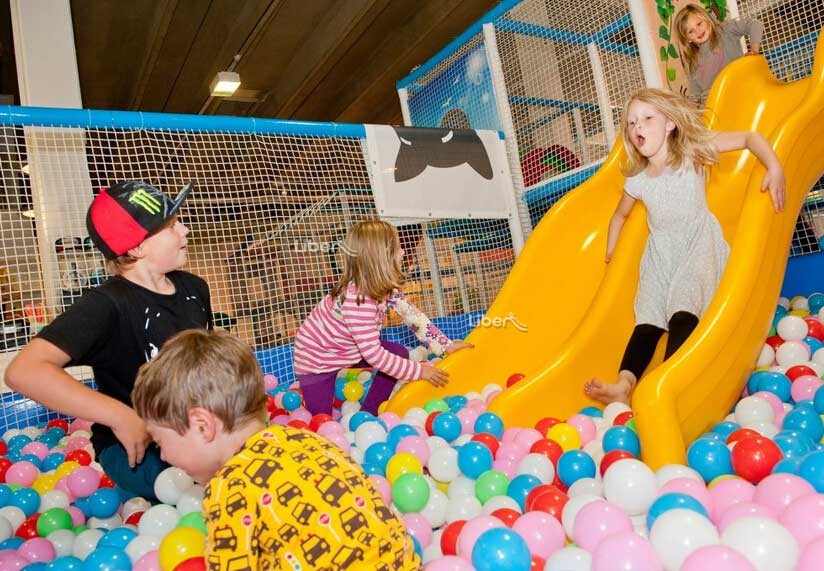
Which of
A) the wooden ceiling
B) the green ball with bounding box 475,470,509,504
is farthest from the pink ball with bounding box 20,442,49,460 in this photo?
the wooden ceiling

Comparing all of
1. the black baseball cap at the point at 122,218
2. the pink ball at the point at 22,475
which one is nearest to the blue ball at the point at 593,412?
the black baseball cap at the point at 122,218

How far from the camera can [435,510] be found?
146 cm

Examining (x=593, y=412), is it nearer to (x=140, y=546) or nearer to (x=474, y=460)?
(x=474, y=460)

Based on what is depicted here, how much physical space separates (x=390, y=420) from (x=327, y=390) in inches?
14.6

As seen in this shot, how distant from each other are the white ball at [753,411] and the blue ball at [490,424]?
568mm

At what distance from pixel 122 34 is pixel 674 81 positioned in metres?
5.72

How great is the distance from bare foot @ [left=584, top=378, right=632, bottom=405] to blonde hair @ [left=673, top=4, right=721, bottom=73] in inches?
66.9

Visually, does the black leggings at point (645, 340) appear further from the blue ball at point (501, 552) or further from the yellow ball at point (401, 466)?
the blue ball at point (501, 552)

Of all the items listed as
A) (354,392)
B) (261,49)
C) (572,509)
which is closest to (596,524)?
(572,509)

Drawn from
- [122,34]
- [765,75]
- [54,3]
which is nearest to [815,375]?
[765,75]

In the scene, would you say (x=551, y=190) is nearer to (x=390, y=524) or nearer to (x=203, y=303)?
(x=203, y=303)

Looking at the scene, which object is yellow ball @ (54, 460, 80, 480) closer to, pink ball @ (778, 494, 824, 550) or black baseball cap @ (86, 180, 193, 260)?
black baseball cap @ (86, 180, 193, 260)

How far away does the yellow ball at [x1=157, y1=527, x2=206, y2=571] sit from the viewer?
1.22 meters

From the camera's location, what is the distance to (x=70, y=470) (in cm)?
198
